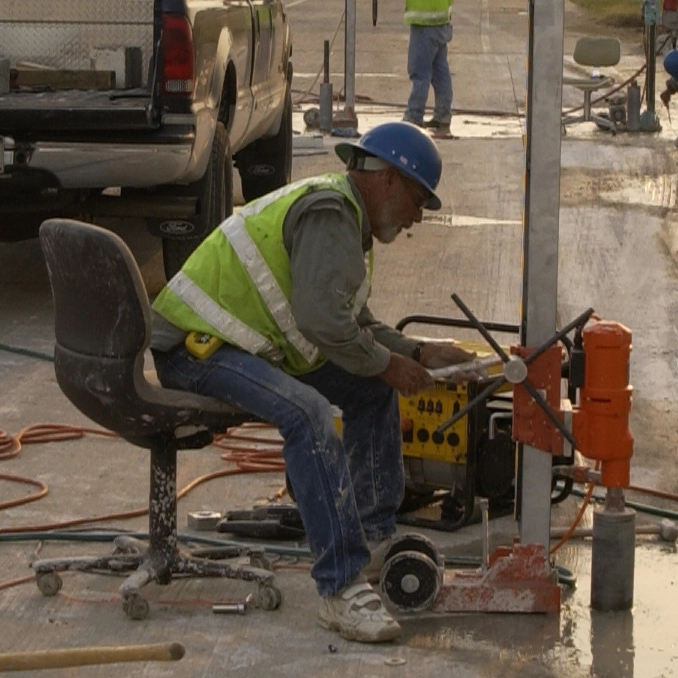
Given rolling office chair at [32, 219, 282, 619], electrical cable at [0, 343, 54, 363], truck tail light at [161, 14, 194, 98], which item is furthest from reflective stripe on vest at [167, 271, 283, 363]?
truck tail light at [161, 14, 194, 98]

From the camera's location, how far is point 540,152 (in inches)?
199

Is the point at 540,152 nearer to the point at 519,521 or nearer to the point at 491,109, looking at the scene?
the point at 519,521

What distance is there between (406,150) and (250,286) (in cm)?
61

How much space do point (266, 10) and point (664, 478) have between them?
5.59 meters

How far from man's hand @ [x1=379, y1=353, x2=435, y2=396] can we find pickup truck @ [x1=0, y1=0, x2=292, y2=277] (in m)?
3.76

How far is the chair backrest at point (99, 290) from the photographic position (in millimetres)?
5070

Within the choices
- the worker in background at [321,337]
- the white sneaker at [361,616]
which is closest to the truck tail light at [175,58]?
the worker in background at [321,337]

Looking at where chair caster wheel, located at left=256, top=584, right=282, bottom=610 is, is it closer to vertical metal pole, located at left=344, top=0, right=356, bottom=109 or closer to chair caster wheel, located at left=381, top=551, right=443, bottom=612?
chair caster wheel, located at left=381, top=551, right=443, bottom=612

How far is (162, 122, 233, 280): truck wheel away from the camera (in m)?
9.40

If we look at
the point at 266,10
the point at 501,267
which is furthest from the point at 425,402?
the point at 266,10

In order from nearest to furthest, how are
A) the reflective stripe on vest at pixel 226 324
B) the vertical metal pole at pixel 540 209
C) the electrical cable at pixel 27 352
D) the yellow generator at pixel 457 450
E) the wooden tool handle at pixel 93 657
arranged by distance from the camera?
the wooden tool handle at pixel 93 657, the vertical metal pole at pixel 540 209, the reflective stripe on vest at pixel 226 324, the yellow generator at pixel 457 450, the electrical cable at pixel 27 352

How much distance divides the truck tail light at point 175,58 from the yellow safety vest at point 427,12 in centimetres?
954

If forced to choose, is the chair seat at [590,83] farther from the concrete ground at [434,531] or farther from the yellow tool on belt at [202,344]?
the yellow tool on belt at [202,344]

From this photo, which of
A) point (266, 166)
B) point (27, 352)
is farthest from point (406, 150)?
point (266, 166)
